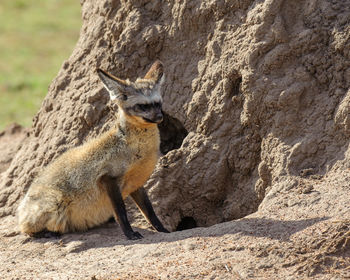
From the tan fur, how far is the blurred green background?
21.0 ft

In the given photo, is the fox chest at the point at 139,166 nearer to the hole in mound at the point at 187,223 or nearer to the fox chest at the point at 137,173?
the fox chest at the point at 137,173

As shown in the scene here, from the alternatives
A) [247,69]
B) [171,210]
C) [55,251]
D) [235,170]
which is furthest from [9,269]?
[247,69]

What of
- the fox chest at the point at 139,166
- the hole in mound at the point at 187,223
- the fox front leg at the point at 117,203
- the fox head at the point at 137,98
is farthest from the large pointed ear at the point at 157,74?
the hole in mound at the point at 187,223

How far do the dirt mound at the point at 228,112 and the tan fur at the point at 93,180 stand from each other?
30 cm

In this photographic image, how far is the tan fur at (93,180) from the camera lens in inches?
302

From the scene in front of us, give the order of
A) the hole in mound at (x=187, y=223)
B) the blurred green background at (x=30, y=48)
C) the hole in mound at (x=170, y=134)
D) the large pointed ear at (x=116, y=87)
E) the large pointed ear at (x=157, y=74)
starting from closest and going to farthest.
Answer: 1. the large pointed ear at (x=116, y=87)
2. the large pointed ear at (x=157, y=74)
3. the hole in mound at (x=187, y=223)
4. the hole in mound at (x=170, y=134)
5. the blurred green background at (x=30, y=48)

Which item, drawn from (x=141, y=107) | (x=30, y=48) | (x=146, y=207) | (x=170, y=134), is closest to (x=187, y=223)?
(x=146, y=207)

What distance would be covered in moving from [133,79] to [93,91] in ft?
1.82

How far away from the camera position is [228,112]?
8.03m

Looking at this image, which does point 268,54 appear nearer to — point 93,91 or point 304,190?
point 304,190

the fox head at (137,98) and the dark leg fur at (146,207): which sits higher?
the fox head at (137,98)

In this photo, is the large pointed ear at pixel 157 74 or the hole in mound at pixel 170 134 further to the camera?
the hole in mound at pixel 170 134

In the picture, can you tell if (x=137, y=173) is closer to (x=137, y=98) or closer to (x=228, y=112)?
(x=137, y=98)

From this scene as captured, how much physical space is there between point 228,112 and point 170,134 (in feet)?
3.79
